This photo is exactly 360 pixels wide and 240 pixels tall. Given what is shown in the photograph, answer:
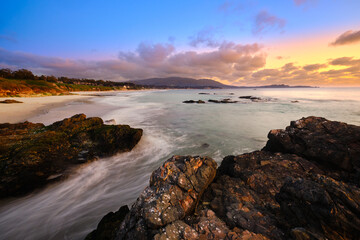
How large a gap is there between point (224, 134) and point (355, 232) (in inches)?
426

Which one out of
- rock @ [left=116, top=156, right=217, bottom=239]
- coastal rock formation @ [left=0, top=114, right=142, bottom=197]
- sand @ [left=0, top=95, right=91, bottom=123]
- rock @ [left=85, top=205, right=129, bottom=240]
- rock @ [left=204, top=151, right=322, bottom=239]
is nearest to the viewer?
rock @ [left=116, top=156, right=217, bottom=239]

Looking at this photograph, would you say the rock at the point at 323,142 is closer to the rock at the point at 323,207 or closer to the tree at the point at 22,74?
the rock at the point at 323,207

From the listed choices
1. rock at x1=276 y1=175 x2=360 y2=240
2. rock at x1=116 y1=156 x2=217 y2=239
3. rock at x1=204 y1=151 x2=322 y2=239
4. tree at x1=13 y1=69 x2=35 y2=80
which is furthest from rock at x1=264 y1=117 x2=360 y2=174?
tree at x1=13 y1=69 x2=35 y2=80

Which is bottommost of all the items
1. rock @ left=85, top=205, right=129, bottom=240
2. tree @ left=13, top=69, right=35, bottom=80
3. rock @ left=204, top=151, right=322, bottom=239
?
rock @ left=85, top=205, right=129, bottom=240

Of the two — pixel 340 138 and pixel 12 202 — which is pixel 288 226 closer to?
pixel 340 138

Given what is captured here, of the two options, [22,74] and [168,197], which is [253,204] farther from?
[22,74]

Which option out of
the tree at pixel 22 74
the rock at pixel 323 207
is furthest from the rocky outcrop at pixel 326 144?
the tree at pixel 22 74

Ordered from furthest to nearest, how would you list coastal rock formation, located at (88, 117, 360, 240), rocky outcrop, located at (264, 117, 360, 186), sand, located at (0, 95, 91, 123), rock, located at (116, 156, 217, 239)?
sand, located at (0, 95, 91, 123), rocky outcrop, located at (264, 117, 360, 186), rock, located at (116, 156, 217, 239), coastal rock formation, located at (88, 117, 360, 240)

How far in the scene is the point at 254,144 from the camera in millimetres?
10531

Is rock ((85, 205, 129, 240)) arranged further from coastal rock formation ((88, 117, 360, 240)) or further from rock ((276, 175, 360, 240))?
rock ((276, 175, 360, 240))

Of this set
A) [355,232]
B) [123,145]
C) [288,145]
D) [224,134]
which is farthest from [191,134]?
[355,232]

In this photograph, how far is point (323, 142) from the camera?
5.24 m

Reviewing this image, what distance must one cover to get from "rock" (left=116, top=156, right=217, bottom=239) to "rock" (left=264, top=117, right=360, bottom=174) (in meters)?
4.08

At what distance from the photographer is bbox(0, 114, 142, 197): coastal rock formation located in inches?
219
